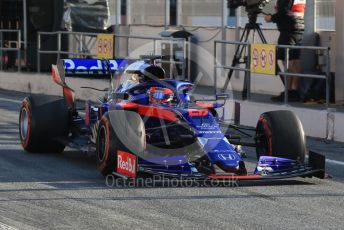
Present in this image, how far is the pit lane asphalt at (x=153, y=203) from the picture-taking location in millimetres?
7707

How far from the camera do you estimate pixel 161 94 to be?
10.4 m

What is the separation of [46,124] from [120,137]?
2.30 metres

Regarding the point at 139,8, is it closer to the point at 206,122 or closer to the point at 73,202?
the point at 206,122

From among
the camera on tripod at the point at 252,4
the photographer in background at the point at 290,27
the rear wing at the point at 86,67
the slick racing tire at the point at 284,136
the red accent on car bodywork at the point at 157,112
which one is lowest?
the slick racing tire at the point at 284,136

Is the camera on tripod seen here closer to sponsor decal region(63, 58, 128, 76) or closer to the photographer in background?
the photographer in background

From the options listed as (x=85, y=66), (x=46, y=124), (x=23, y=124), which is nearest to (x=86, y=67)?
(x=85, y=66)

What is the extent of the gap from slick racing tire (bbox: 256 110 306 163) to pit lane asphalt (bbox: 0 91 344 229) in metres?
0.31

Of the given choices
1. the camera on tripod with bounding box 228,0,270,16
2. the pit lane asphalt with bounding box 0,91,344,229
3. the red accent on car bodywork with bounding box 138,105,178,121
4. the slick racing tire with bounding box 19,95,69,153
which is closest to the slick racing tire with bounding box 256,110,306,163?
the pit lane asphalt with bounding box 0,91,344,229

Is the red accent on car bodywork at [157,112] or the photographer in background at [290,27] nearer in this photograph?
the red accent on car bodywork at [157,112]

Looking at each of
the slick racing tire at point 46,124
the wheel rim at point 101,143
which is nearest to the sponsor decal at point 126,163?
the wheel rim at point 101,143

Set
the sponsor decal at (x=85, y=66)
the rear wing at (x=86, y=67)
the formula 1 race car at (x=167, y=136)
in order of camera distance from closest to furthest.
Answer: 1. the formula 1 race car at (x=167, y=136)
2. the rear wing at (x=86, y=67)
3. the sponsor decal at (x=85, y=66)

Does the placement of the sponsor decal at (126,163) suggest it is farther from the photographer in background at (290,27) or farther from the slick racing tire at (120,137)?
the photographer in background at (290,27)

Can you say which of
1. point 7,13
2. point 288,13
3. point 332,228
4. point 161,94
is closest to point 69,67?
point 161,94

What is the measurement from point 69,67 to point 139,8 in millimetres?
10561
